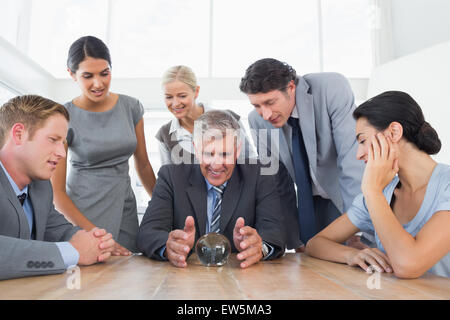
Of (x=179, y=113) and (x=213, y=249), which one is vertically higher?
(x=179, y=113)

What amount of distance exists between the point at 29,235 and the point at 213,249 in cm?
69

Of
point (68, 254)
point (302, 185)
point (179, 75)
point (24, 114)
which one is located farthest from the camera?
point (179, 75)

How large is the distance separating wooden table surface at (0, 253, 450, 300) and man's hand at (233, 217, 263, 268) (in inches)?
1.4

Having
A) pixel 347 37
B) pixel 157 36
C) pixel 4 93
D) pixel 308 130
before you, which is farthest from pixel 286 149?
pixel 347 37

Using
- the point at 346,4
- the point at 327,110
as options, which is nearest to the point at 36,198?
the point at 327,110

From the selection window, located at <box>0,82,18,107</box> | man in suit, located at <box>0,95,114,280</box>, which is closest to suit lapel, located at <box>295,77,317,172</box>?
man in suit, located at <box>0,95,114,280</box>

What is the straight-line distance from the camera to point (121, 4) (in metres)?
6.05

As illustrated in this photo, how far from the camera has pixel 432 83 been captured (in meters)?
4.25

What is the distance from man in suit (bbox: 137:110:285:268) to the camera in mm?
1661

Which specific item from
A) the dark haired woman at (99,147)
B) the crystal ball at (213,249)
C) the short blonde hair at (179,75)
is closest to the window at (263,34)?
the short blonde hair at (179,75)

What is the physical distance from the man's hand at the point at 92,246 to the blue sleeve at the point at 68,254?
0.03 meters

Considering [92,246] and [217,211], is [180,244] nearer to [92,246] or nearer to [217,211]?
[92,246]

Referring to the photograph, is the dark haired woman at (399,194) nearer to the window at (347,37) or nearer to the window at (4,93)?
the window at (4,93)

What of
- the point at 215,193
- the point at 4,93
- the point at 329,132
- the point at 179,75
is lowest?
the point at 215,193
